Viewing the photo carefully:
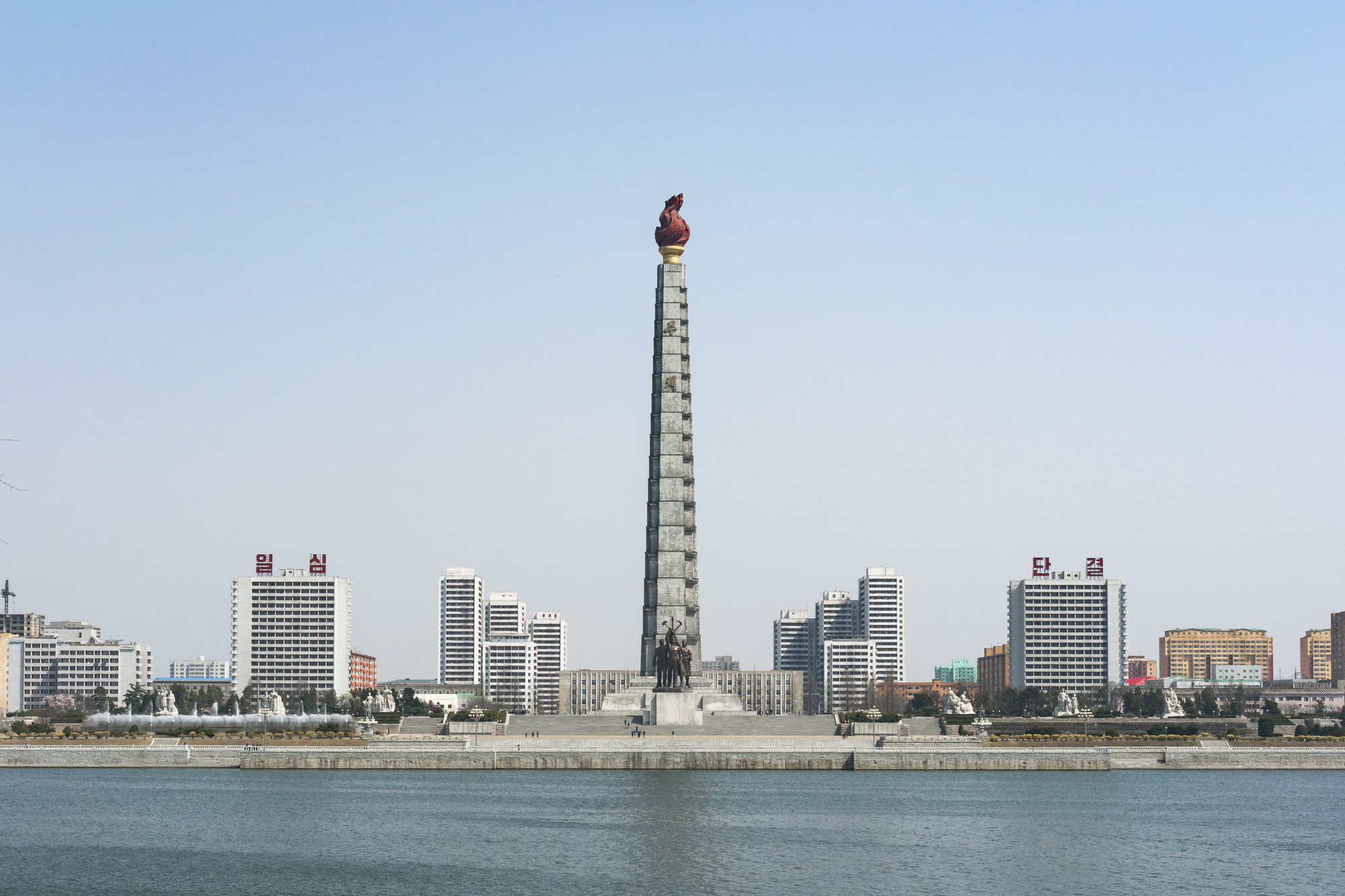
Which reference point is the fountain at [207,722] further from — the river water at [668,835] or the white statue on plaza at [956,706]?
the white statue on plaza at [956,706]

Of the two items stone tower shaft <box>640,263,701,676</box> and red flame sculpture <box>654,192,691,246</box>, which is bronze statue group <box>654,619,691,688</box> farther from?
red flame sculpture <box>654,192,691,246</box>

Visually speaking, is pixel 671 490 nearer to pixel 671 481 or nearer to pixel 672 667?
pixel 671 481

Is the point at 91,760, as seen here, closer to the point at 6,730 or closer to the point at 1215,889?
the point at 6,730

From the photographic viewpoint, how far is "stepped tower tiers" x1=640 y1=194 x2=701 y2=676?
347ft

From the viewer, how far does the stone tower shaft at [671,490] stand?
106m

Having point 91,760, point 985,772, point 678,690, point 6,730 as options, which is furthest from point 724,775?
point 6,730

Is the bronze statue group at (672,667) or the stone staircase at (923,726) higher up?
the bronze statue group at (672,667)

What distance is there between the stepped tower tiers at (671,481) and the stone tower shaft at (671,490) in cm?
4

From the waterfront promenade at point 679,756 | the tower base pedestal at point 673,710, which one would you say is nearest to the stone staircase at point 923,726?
the waterfront promenade at point 679,756

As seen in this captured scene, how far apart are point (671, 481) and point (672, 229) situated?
1631cm

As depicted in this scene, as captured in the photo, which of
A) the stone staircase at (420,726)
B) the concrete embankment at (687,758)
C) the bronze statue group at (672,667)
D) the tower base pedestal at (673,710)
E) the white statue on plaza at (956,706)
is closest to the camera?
the concrete embankment at (687,758)

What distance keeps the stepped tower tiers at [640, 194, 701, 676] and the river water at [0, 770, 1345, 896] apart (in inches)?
1048

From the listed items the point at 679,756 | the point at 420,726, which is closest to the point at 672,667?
the point at 420,726

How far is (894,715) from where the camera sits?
97.9 m
